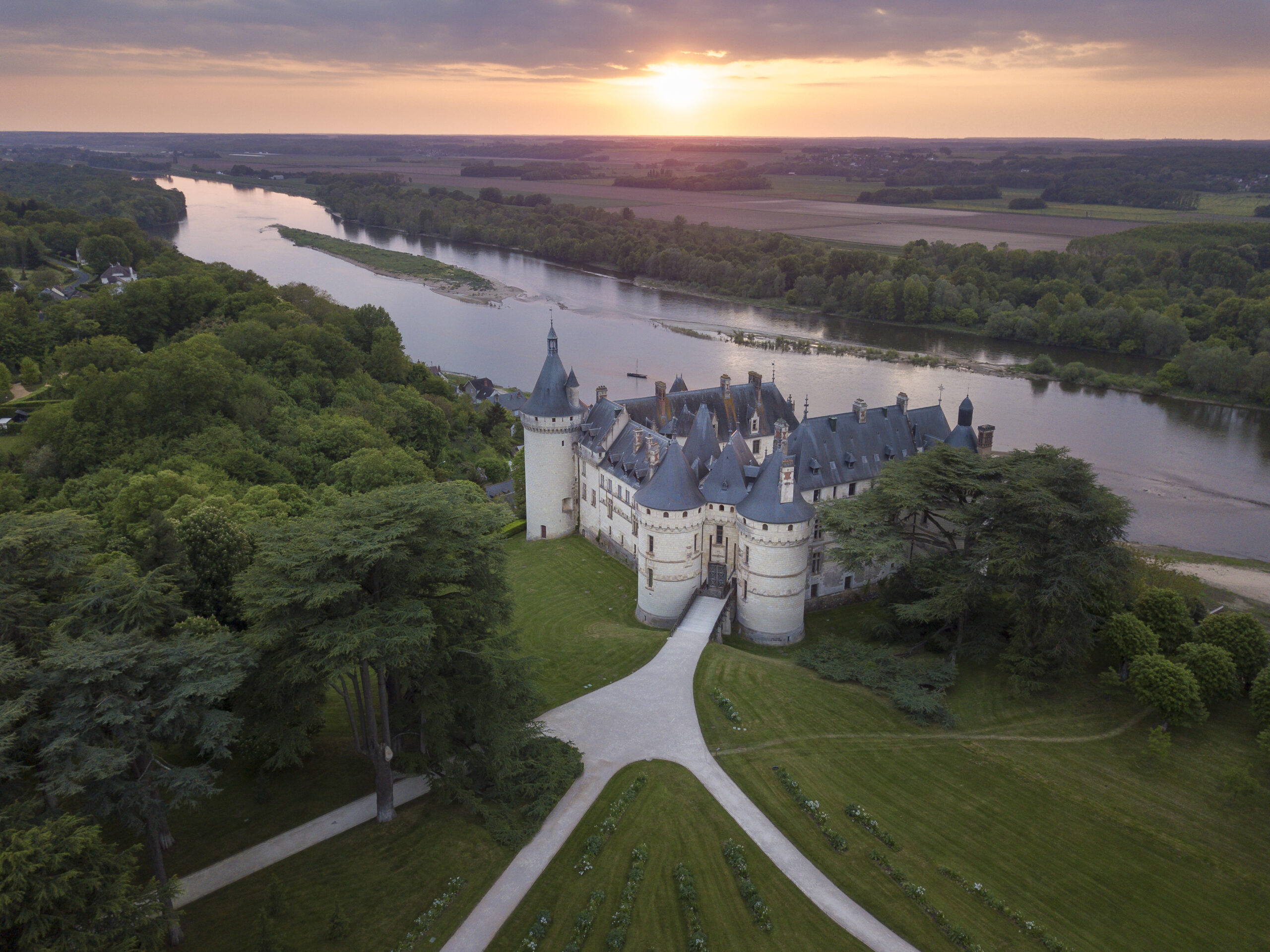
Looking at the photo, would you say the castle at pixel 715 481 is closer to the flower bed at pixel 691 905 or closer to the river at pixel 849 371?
the flower bed at pixel 691 905

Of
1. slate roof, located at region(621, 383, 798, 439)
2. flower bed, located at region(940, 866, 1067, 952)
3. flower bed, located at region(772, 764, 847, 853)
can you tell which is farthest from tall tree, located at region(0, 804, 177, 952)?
slate roof, located at region(621, 383, 798, 439)

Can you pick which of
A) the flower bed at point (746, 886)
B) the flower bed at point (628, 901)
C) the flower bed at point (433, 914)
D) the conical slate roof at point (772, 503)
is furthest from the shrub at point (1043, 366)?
the flower bed at point (433, 914)

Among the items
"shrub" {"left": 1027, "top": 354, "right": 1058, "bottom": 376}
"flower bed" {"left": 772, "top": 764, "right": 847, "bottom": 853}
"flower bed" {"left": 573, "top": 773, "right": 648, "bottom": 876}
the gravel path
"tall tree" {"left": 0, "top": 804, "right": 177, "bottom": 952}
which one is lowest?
"flower bed" {"left": 772, "top": 764, "right": 847, "bottom": 853}

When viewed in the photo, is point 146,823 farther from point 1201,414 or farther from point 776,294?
point 776,294

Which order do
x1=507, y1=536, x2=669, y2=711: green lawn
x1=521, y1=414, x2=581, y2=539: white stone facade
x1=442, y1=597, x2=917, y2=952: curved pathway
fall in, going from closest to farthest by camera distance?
1. x1=442, y1=597, x2=917, y2=952: curved pathway
2. x1=507, y1=536, x2=669, y2=711: green lawn
3. x1=521, y1=414, x2=581, y2=539: white stone facade

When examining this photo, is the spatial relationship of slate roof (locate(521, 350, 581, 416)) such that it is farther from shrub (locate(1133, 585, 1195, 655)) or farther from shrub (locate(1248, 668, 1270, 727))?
shrub (locate(1248, 668, 1270, 727))

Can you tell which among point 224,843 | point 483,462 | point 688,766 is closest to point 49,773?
point 224,843
